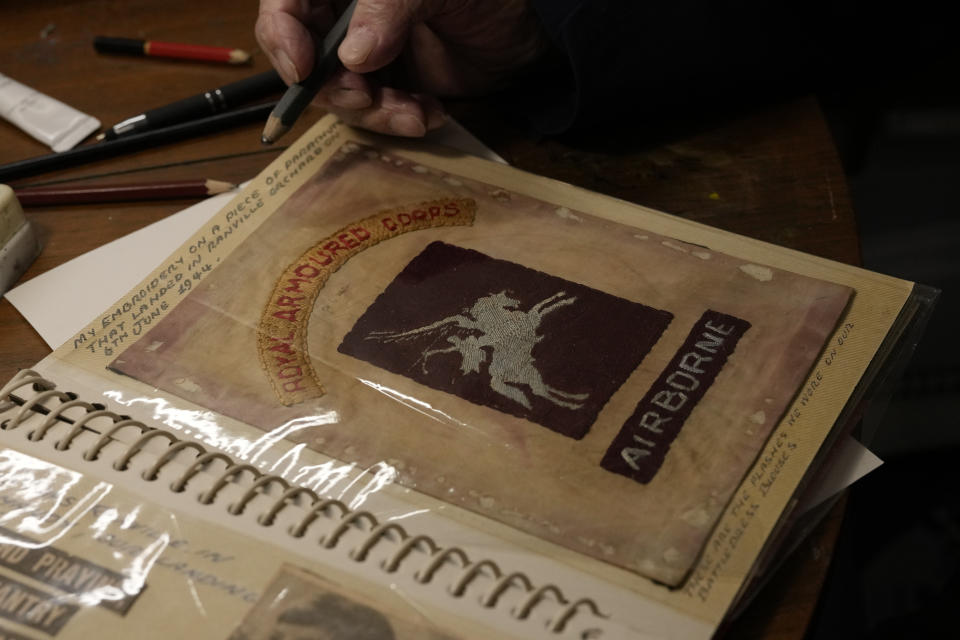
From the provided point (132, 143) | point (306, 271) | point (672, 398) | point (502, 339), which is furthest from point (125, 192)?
point (672, 398)

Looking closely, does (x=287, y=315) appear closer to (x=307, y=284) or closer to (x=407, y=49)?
(x=307, y=284)

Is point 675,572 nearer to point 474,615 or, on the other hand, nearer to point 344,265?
point 474,615

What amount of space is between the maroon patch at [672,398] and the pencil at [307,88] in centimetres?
31

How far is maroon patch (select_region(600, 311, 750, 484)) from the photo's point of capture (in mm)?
453

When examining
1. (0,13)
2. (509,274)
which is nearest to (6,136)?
(0,13)

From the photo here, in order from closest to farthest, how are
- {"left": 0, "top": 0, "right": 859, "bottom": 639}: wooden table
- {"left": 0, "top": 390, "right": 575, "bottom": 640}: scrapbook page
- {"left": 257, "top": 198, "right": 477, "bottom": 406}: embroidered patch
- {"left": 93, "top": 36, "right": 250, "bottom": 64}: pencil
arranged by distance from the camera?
{"left": 0, "top": 390, "right": 575, "bottom": 640}: scrapbook page < {"left": 257, "top": 198, "right": 477, "bottom": 406}: embroidered patch < {"left": 0, "top": 0, "right": 859, "bottom": 639}: wooden table < {"left": 93, "top": 36, "right": 250, "bottom": 64}: pencil

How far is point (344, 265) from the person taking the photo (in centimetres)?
56

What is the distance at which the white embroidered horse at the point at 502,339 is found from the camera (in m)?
0.49

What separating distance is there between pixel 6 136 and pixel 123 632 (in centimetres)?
48

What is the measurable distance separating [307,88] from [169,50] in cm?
21

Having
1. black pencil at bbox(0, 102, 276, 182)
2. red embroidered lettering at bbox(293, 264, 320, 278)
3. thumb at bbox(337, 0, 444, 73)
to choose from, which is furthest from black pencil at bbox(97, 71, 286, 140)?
red embroidered lettering at bbox(293, 264, 320, 278)

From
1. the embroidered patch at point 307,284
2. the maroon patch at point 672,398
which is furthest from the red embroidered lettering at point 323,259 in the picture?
the maroon patch at point 672,398

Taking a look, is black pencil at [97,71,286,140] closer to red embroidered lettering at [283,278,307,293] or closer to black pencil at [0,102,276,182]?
black pencil at [0,102,276,182]

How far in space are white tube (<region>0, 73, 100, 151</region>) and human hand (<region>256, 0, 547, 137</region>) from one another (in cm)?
16
